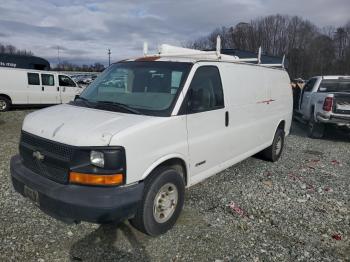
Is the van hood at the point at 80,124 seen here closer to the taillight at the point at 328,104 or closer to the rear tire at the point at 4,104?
the taillight at the point at 328,104

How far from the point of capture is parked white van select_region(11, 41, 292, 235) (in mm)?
3357

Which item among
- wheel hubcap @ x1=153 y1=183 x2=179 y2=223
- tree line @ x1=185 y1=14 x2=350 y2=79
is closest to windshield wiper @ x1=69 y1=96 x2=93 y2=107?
wheel hubcap @ x1=153 y1=183 x2=179 y2=223

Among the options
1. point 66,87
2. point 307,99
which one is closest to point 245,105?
point 307,99

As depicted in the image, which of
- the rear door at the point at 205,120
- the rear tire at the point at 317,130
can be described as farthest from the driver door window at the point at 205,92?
the rear tire at the point at 317,130

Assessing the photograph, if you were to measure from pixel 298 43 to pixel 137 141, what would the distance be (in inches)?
3089

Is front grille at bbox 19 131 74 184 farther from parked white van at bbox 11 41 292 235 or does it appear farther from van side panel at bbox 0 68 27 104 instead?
van side panel at bbox 0 68 27 104

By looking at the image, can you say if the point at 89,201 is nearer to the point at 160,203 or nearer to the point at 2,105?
the point at 160,203

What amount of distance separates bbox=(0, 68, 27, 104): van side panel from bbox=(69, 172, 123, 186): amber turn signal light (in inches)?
541

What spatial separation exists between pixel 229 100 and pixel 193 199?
1.54 meters

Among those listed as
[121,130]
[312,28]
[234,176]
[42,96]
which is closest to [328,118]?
[234,176]

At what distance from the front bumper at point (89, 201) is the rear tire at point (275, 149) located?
14.0 feet

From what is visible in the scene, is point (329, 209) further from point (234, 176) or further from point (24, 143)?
point (24, 143)

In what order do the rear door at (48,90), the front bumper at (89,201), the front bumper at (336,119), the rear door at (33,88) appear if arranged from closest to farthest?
1. the front bumper at (89,201)
2. the front bumper at (336,119)
3. the rear door at (33,88)
4. the rear door at (48,90)

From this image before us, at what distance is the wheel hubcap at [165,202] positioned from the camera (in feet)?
12.8
